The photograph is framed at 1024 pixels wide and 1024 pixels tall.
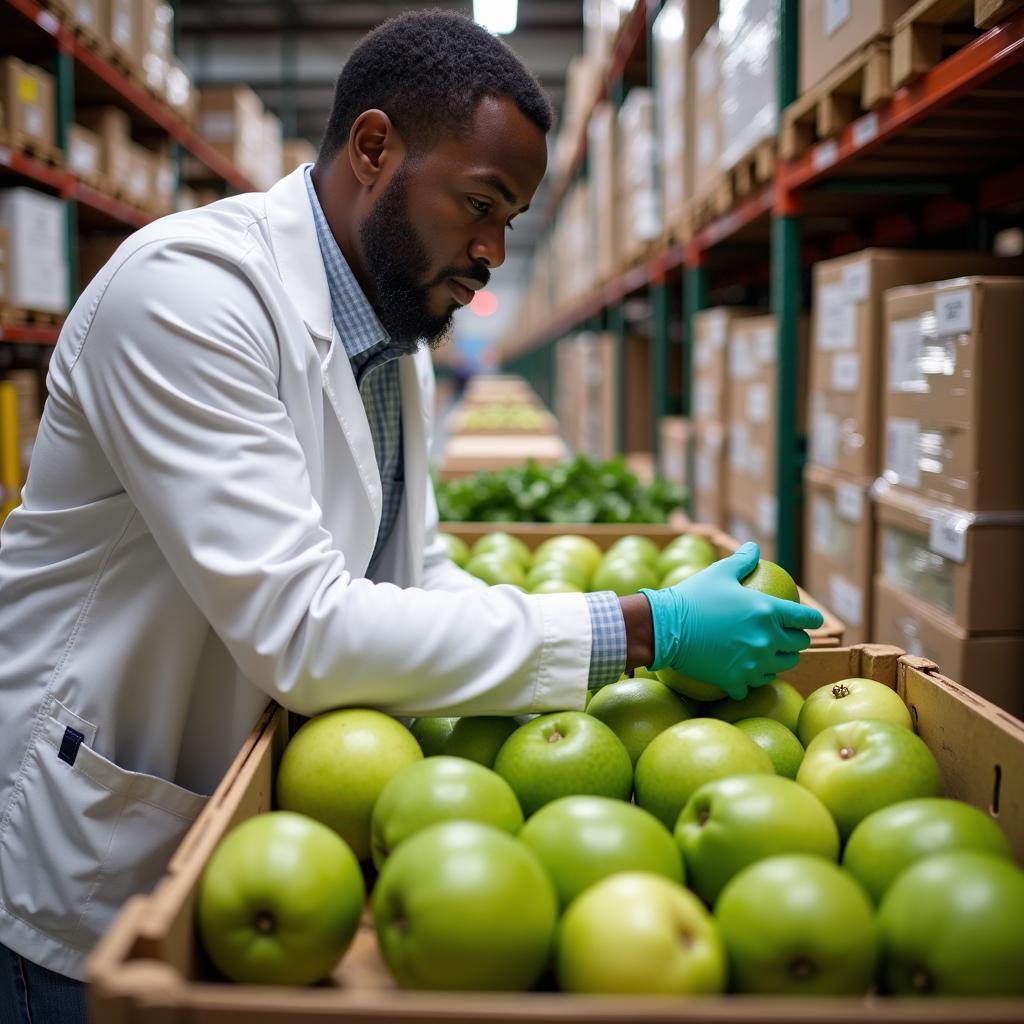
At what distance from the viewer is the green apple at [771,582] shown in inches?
62.0

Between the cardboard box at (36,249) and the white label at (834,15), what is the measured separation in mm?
3507

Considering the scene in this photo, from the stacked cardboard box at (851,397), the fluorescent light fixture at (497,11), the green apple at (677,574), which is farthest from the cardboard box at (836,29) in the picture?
the fluorescent light fixture at (497,11)

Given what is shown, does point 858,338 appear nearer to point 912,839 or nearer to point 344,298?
point 344,298

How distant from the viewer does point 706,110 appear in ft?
13.9

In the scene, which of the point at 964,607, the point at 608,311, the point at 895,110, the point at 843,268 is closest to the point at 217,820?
the point at 964,607

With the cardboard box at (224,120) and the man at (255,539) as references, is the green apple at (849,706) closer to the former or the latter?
the man at (255,539)

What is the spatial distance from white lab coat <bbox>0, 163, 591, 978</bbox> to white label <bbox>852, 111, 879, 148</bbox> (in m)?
1.53

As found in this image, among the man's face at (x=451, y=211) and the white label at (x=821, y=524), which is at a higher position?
the man's face at (x=451, y=211)

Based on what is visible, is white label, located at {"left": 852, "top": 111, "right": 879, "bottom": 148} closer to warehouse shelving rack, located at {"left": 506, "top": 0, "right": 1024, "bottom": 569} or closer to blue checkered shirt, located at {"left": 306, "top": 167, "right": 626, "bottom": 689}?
warehouse shelving rack, located at {"left": 506, "top": 0, "right": 1024, "bottom": 569}

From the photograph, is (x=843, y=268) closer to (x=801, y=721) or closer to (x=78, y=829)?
(x=801, y=721)

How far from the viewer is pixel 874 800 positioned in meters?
1.17

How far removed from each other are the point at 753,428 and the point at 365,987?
3285 millimetres

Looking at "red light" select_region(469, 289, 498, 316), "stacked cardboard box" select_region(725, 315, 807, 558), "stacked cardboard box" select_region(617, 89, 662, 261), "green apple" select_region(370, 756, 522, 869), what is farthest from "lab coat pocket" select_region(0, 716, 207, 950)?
"red light" select_region(469, 289, 498, 316)

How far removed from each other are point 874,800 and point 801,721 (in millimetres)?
300
